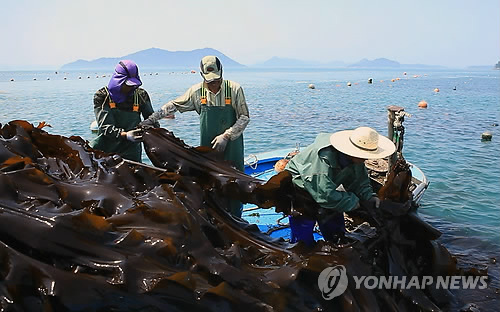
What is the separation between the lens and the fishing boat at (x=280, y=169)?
16.4 ft

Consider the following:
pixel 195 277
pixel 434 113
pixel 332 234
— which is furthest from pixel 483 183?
pixel 434 113

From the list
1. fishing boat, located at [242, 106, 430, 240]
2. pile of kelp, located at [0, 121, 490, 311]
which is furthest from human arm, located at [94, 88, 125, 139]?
fishing boat, located at [242, 106, 430, 240]

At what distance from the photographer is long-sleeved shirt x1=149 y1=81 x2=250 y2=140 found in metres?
3.89

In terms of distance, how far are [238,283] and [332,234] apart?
161cm

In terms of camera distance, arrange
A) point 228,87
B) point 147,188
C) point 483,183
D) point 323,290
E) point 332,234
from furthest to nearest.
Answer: point 483,183 → point 228,87 → point 332,234 → point 147,188 → point 323,290

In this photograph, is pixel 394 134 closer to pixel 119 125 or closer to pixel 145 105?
pixel 145 105

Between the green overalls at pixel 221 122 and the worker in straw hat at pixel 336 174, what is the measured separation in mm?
806

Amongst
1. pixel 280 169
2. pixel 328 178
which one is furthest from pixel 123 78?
pixel 280 169

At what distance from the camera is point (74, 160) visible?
3.07m

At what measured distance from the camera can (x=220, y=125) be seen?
4004 millimetres

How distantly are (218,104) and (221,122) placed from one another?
0.18 meters

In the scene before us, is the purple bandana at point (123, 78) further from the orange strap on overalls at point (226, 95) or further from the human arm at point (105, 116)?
the orange strap on overalls at point (226, 95)

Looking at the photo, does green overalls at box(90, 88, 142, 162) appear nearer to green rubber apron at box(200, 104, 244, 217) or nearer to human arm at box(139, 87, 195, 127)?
human arm at box(139, 87, 195, 127)

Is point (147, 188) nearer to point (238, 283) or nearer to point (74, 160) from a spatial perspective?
point (74, 160)
